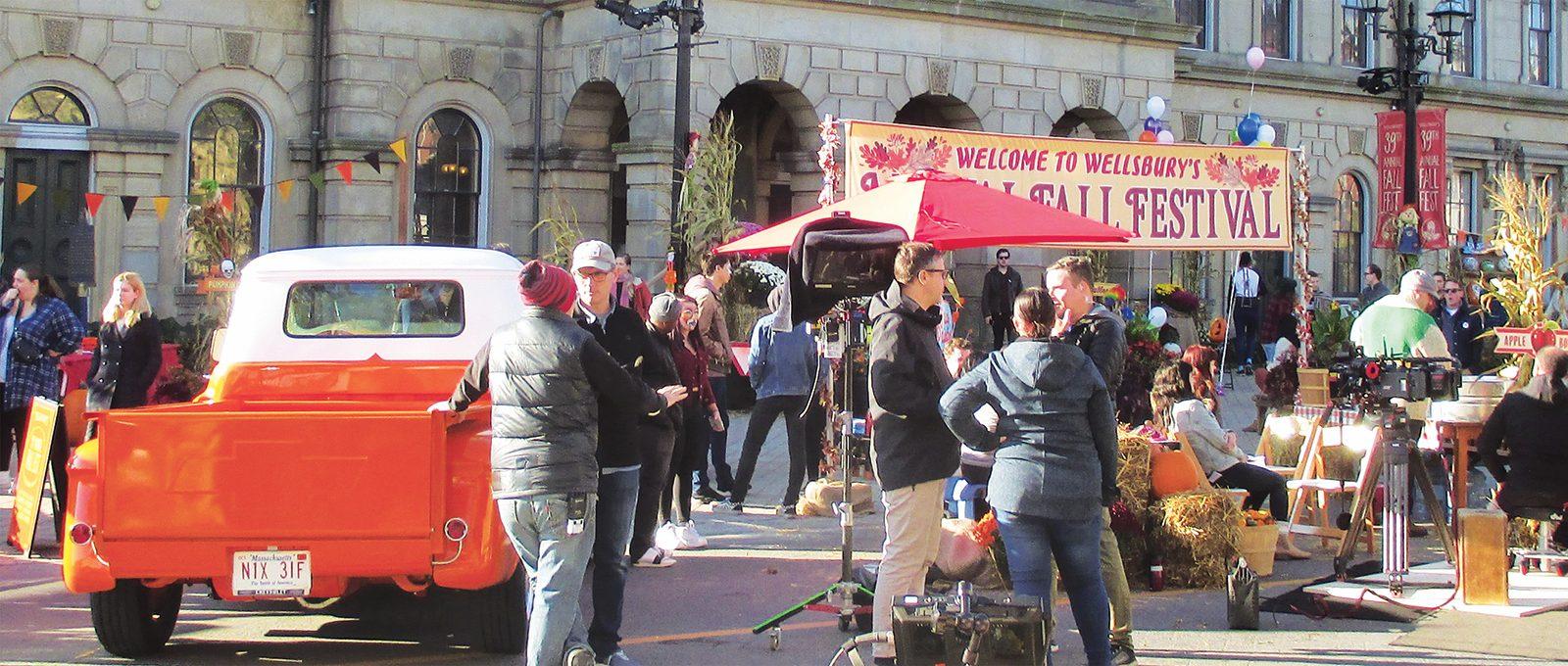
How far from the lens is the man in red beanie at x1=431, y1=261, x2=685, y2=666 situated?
695cm

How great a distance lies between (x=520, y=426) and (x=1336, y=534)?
21.0 ft

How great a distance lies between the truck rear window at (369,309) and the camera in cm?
959

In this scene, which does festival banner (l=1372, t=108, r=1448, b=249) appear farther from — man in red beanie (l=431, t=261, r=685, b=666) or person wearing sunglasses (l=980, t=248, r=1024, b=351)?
man in red beanie (l=431, t=261, r=685, b=666)

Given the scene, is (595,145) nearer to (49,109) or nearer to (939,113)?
(939,113)

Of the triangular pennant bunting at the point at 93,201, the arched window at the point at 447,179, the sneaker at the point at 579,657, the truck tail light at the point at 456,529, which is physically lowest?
the sneaker at the point at 579,657

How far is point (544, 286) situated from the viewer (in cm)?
712

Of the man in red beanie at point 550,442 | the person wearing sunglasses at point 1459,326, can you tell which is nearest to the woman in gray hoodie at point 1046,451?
the man in red beanie at point 550,442

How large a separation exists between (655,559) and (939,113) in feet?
51.8

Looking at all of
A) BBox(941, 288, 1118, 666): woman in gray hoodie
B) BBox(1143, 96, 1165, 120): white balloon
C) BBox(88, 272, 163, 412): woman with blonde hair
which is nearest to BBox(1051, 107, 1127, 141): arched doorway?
BBox(1143, 96, 1165, 120): white balloon

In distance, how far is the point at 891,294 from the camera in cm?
780

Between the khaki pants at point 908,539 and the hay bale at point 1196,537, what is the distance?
2.68m

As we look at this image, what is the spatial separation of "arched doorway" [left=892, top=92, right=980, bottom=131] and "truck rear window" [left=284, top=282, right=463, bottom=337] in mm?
14576

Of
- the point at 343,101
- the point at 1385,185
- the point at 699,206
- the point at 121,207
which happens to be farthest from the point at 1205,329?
the point at 121,207

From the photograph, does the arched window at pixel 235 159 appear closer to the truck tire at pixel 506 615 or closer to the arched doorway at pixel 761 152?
the arched doorway at pixel 761 152
